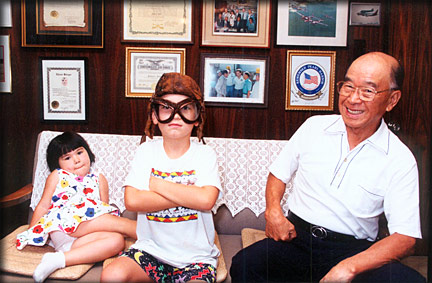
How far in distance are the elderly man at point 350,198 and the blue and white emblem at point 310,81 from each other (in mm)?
72

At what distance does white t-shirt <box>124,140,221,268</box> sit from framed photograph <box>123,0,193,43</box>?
0.40m

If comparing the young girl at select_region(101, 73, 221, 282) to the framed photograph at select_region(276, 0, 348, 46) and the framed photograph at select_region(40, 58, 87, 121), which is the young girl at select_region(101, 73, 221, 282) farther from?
the framed photograph at select_region(276, 0, 348, 46)

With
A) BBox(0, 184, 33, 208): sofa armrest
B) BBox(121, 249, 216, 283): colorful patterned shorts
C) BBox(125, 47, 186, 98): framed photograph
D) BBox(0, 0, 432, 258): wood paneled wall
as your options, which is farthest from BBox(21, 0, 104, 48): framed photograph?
BBox(121, 249, 216, 283): colorful patterned shorts

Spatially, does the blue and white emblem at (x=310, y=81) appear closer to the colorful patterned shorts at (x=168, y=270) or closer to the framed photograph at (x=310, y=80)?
the framed photograph at (x=310, y=80)

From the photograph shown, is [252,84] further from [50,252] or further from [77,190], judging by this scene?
[50,252]

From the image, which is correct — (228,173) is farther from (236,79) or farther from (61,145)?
(61,145)

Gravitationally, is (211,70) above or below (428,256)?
above

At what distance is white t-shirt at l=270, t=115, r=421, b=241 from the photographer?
1145 millimetres

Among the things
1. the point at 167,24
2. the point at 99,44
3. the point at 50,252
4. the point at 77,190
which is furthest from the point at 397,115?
the point at 50,252

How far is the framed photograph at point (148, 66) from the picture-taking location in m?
1.29

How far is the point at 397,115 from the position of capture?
1193mm

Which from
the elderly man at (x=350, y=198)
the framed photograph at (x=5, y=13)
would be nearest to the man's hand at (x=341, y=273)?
the elderly man at (x=350, y=198)

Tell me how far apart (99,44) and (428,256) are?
55.3 inches

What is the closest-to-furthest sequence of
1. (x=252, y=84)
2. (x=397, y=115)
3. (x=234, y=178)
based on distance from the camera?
(x=397, y=115) → (x=252, y=84) → (x=234, y=178)
